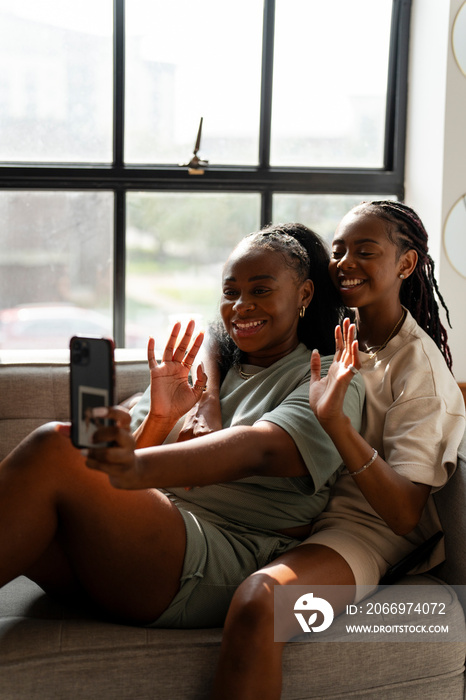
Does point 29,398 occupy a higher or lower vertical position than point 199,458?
lower

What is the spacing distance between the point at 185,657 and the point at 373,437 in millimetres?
619

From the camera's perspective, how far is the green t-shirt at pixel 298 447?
1454 millimetres

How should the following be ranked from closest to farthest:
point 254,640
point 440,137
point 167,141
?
1. point 254,640
2. point 440,137
3. point 167,141

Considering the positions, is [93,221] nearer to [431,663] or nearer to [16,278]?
[16,278]

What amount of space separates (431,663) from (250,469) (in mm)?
565

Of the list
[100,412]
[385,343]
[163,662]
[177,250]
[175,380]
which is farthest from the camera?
[177,250]

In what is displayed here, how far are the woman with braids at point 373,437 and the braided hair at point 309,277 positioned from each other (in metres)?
0.04

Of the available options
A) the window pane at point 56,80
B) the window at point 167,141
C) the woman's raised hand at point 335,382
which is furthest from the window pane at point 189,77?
the woman's raised hand at point 335,382

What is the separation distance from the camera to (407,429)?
5.18 feet

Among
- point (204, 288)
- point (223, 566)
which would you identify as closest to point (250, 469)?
point (223, 566)

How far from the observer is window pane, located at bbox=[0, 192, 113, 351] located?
123 inches

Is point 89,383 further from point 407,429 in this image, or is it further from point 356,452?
point 407,429

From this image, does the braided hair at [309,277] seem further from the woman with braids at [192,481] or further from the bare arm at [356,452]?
the bare arm at [356,452]

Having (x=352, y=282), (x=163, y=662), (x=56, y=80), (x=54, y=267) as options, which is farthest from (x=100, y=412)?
(x=56, y=80)
